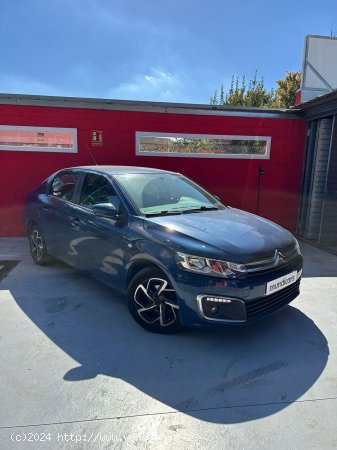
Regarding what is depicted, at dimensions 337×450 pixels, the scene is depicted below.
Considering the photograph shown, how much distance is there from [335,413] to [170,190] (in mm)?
2657

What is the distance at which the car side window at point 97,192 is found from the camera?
12.2 ft

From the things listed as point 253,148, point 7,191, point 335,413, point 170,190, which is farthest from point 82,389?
point 253,148

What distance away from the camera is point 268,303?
300 cm

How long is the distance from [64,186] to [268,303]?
3058 mm

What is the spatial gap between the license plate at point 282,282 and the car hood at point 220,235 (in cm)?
26

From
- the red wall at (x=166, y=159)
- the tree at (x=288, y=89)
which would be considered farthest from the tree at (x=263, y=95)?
the red wall at (x=166, y=159)

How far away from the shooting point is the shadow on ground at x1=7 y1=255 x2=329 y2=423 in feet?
7.80

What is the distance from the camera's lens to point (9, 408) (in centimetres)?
224

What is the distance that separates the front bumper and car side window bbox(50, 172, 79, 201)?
2.24 meters

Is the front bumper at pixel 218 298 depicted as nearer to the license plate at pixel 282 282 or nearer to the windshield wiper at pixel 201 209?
the license plate at pixel 282 282

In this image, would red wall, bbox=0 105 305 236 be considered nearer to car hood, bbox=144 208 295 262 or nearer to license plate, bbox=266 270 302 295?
car hood, bbox=144 208 295 262

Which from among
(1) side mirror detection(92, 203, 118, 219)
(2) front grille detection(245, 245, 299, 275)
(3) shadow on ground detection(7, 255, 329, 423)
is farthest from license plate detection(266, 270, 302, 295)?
(1) side mirror detection(92, 203, 118, 219)

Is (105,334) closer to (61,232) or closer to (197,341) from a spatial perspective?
(197,341)

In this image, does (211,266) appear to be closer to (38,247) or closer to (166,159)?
(38,247)
